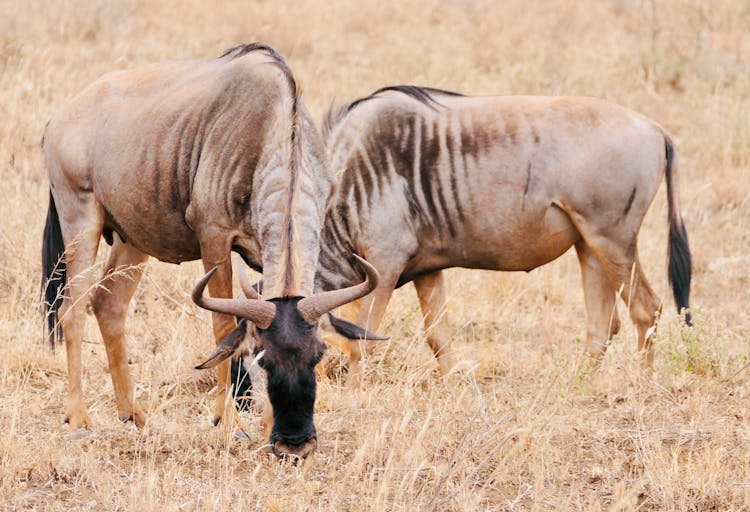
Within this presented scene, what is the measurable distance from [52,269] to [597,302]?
2778mm

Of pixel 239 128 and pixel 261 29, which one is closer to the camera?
pixel 239 128

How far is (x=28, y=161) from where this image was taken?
8086 mm

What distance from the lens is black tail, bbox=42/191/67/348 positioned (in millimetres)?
5297

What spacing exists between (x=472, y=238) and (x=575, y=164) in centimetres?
63

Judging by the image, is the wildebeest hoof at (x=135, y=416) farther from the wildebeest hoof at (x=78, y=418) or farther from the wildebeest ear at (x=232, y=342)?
the wildebeest ear at (x=232, y=342)

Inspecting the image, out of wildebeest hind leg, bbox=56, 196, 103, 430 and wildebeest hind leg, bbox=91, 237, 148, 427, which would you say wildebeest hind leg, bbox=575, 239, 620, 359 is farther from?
wildebeest hind leg, bbox=56, 196, 103, 430

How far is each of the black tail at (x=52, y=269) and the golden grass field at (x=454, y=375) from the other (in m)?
0.25

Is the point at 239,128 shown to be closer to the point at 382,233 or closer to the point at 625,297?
the point at 382,233

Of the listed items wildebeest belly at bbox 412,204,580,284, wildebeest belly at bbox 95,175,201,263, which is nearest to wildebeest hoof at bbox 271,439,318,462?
wildebeest belly at bbox 95,175,201,263

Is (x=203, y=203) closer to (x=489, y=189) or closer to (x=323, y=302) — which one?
(x=323, y=302)

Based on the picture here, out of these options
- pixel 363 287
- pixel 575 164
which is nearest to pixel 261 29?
pixel 575 164

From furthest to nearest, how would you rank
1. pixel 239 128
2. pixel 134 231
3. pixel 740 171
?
1. pixel 740 171
2. pixel 134 231
3. pixel 239 128

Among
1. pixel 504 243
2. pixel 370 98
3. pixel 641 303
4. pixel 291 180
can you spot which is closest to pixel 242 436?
pixel 291 180

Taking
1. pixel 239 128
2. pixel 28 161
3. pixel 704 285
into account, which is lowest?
pixel 704 285
